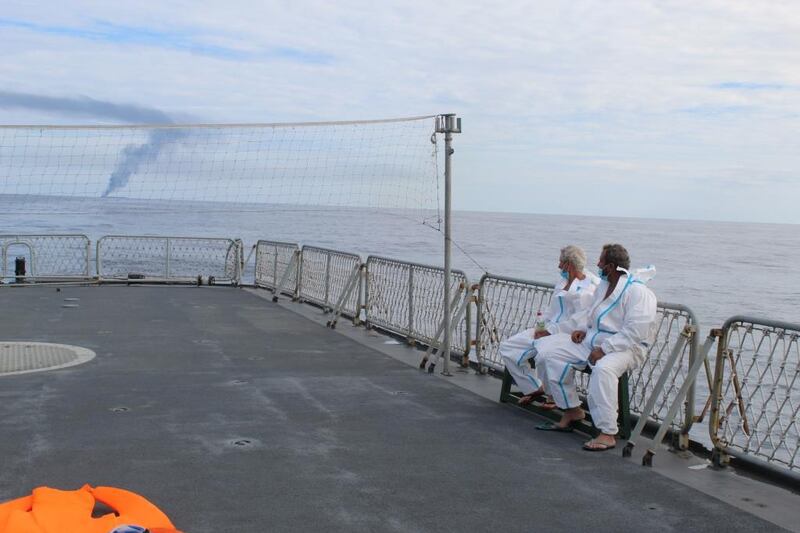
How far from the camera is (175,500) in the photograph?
5020 millimetres

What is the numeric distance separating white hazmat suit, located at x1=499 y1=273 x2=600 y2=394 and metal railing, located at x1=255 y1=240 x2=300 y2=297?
9.59m

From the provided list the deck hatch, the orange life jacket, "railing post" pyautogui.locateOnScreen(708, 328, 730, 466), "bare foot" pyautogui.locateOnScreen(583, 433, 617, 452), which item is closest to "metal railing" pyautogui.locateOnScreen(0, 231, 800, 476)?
"railing post" pyautogui.locateOnScreen(708, 328, 730, 466)

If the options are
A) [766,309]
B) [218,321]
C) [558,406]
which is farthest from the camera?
[766,309]

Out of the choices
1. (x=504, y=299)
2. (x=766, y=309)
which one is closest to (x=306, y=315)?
(x=504, y=299)

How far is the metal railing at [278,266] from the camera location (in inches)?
673

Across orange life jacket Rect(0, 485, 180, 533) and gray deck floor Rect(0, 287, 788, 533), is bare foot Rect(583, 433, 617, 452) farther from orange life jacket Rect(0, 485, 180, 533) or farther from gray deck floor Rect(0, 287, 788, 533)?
orange life jacket Rect(0, 485, 180, 533)

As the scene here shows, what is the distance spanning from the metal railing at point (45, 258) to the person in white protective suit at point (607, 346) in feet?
47.6

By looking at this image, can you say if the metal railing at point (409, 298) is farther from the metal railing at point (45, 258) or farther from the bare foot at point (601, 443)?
the metal railing at point (45, 258)

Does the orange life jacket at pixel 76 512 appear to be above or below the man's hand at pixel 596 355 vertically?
below

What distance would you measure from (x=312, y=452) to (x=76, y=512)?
190cm

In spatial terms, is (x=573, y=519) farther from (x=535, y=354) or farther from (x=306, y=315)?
(x=306, y=315)

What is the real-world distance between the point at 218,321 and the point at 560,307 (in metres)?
7.27

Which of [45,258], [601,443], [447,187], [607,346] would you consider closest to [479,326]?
[447,187]

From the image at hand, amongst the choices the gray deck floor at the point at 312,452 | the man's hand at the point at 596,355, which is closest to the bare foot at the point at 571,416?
the gray deck floor at the point at 312,452
